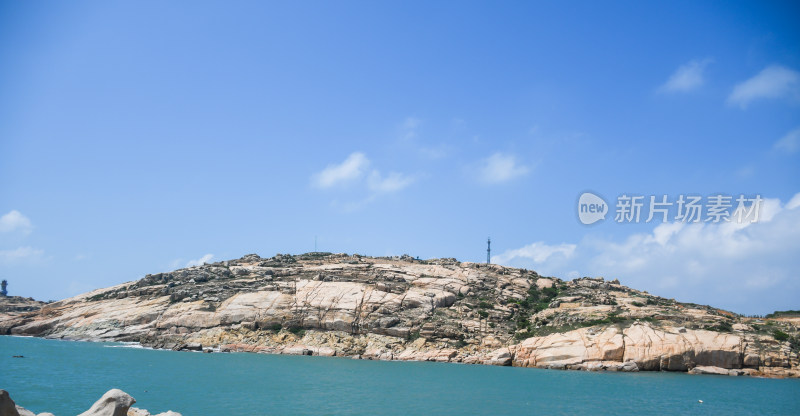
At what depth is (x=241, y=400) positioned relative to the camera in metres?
33.5

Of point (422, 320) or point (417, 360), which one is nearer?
point (417, 360)

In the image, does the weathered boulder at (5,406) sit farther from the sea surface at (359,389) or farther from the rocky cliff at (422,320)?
the rocky cliff at (422,320)

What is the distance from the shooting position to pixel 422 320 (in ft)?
269

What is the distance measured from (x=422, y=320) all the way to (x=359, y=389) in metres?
42.1

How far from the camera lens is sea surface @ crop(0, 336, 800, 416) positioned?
106 feet

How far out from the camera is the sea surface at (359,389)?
32.3 meters

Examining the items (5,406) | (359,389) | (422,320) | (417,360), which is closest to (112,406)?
(5,406)

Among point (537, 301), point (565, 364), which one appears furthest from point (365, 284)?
point (565, 364)

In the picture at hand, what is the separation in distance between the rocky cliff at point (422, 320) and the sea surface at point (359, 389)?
6.41 metres

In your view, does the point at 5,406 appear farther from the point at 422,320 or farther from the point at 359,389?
the point at 422,320

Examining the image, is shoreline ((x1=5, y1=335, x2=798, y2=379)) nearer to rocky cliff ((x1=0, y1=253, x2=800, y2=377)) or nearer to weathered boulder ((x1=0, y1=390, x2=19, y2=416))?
rocky cliff ((x1=0, y1=253, x2=800, y2=377))

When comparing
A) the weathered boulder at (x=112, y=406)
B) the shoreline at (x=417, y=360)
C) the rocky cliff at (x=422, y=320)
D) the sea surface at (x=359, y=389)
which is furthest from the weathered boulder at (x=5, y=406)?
the rocky cliff at (x=422, y=320)

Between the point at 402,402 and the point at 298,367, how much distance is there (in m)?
24.8

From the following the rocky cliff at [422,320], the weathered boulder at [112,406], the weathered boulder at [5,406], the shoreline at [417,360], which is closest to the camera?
the weathered boulder at [5,406]
